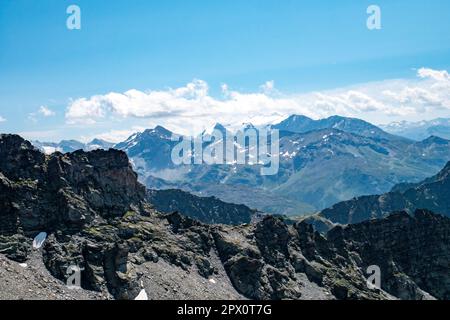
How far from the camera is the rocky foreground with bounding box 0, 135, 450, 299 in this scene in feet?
471

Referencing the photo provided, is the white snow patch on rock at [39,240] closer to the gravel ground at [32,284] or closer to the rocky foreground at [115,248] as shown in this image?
the rocky foreground at [115,248]

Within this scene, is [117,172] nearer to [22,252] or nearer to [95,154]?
[95,154]

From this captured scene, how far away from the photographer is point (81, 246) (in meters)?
155

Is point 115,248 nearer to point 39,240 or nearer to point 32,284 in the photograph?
point 39,240

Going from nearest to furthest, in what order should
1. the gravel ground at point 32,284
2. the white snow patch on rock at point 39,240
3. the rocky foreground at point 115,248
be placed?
1. the gravel ground at point 32,284
2. the rocky foreground at point 115,248
3. the white snow patch on rock at point 39,240

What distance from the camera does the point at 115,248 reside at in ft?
499

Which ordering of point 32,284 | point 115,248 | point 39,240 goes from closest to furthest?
point 32,284 < point 115,248 < point 39,240

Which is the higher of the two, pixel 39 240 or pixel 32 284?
pixel 39 240

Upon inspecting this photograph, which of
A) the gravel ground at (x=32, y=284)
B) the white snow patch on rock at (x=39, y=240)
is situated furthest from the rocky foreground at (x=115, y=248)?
the white snow patch on rock at (x=39, y=240)

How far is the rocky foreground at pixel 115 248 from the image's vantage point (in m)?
144

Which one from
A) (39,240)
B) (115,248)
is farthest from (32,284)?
(115,248)
